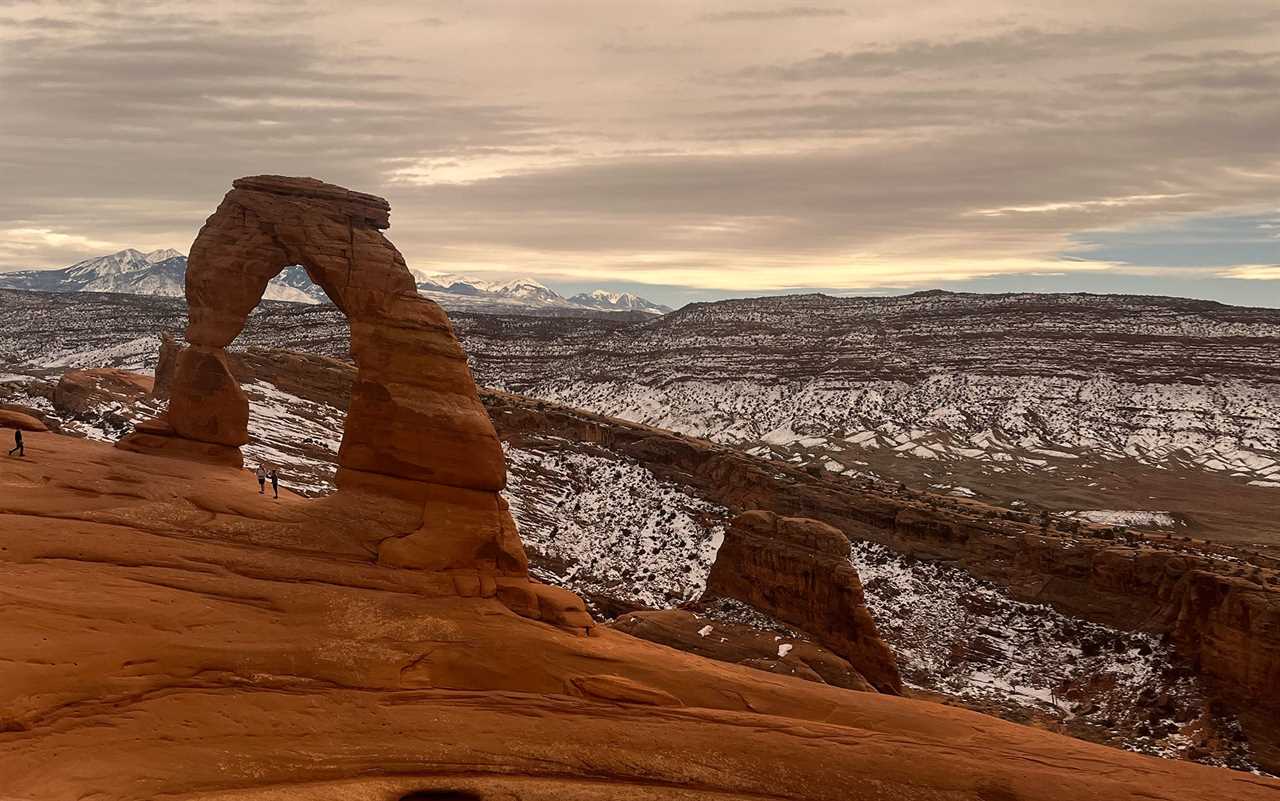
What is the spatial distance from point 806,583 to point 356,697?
21.7 m

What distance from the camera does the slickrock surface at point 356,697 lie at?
12.8 m

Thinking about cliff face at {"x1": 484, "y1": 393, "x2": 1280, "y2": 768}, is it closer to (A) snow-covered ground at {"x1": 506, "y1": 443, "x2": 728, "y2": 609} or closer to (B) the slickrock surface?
(A) snow-covered ground at {"x1": 506, "y1": 443, "x2": 728, "y2": 609}

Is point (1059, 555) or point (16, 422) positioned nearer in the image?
point (16, 422)

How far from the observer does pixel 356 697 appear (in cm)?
1509

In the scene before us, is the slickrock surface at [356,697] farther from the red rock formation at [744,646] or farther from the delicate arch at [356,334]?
the red rock formation at [744,646]

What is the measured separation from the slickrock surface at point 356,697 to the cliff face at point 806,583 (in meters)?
12.5

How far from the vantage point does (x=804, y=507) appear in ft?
173

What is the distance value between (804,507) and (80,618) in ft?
141

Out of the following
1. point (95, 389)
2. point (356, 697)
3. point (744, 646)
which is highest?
point (95, 389)

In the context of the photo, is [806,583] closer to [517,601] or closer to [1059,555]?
[517,601]

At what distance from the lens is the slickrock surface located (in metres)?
12.8

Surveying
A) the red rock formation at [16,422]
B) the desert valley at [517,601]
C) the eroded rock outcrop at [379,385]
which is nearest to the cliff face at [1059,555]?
the desert valley at [517,601]

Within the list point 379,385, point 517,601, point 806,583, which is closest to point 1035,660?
point 806,583

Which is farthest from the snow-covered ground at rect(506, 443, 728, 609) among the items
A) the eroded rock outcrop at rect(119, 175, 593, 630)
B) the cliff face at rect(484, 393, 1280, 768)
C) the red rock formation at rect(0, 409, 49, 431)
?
the red rock formation at rect(0, 409, 49, 431)
